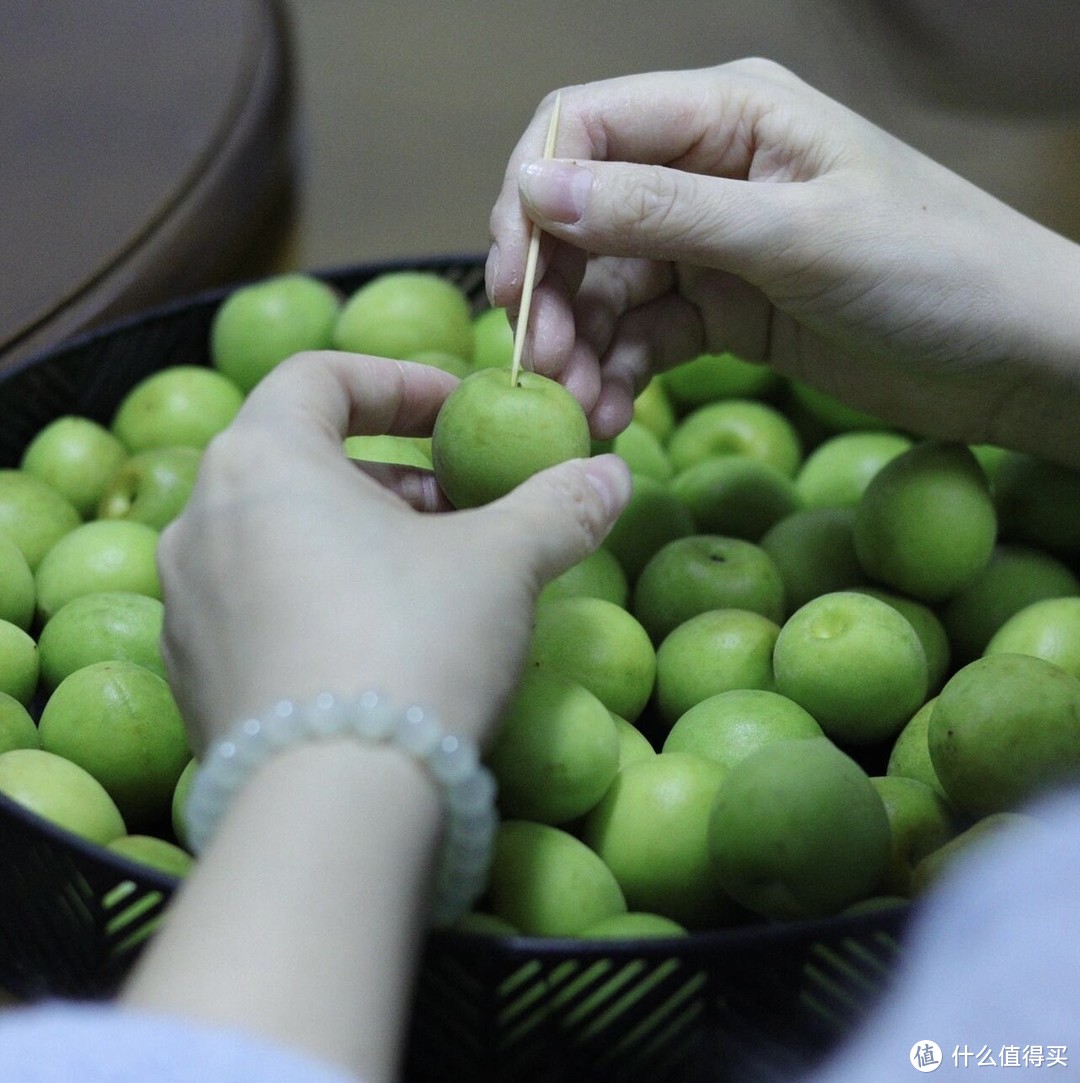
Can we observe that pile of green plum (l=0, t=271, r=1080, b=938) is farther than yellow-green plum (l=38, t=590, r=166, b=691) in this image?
No

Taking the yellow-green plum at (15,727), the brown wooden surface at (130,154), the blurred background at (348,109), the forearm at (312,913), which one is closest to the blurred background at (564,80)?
the blurred background at (348,109)

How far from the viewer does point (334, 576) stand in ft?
1.80

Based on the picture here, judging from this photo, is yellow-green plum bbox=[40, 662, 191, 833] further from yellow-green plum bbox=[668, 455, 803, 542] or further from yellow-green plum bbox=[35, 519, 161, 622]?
yellow-green plum bbox=[668, 455, 803, 542]

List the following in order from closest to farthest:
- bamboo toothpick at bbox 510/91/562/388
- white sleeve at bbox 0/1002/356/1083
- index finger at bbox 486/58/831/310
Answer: white sleeve at bbox 0/1002/356/1083, bamboo toothpick at bbox 510/91/562/388, index finger at bbox 486/58/831/310

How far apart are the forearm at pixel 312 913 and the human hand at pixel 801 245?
45cm

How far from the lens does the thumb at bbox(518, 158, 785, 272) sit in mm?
804

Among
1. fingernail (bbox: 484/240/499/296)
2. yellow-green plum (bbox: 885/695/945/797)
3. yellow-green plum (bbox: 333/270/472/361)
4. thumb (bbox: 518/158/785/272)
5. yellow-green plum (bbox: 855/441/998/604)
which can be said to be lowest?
yellow-green plum (bbox: 885/695/945/797)

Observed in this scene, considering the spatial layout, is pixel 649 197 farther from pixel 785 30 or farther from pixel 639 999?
pixel 785 30

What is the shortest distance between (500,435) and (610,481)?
0.27 ft

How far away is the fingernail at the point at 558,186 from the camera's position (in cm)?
80

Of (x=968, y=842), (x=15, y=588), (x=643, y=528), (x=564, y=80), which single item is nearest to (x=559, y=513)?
(x=968, y=842)

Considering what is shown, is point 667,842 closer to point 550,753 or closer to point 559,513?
point 550,753

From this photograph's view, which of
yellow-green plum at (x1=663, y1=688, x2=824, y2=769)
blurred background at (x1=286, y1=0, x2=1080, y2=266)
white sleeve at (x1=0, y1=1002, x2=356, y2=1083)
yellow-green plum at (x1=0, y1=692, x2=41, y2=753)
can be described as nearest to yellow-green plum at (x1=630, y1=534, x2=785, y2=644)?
yellow-green plum at (x1=663, y1=688, x2=824, y2=769)

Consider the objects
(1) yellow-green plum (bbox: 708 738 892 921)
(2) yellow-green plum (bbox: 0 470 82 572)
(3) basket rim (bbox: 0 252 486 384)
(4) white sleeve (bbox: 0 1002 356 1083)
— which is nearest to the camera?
(4) white sleeve (bbox: 0 1002 356 1083)
